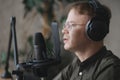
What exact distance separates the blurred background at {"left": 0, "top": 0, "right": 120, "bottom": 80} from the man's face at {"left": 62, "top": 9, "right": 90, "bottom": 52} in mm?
1468

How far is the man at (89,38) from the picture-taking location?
1.37 meters

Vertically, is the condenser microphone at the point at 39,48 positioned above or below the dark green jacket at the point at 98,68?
above

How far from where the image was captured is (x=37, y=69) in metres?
1.30

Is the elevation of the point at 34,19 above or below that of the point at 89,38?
below

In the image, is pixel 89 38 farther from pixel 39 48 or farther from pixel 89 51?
pixel 39 48

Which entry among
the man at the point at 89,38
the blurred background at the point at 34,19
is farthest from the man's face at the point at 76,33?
the blurred background at the point at 34,19

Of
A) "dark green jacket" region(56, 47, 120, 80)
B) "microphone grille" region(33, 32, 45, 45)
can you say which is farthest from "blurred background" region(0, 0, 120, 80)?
"microphone grille" region(33, 32, 45, 45)

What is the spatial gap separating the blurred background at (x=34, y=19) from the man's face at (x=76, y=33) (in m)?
1.47

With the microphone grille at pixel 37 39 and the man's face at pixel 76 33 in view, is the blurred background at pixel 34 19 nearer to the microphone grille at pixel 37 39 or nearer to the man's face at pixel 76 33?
the man's face at pixel 76 33

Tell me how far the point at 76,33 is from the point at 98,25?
116 mm

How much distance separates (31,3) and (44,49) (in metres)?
1.73

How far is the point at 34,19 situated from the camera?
10.00 feet

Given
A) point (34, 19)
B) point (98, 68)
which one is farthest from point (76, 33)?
point (34, 19)

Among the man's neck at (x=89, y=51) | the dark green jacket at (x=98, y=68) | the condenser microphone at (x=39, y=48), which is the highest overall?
the condenser microphone at (x=39, y=48)
